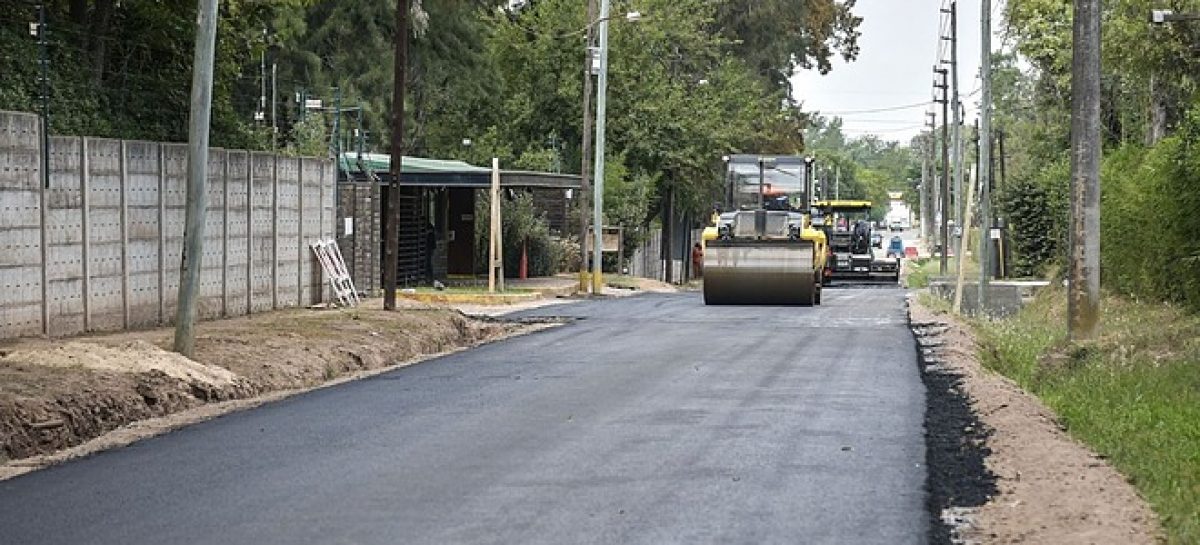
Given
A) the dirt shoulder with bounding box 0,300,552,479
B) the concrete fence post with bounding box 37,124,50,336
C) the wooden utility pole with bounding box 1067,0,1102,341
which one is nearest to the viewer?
the dirt shoulder with bounding box 0,300,552,479

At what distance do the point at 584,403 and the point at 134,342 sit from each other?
547 centimetres

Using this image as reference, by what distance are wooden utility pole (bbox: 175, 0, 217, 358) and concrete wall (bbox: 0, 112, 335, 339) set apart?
2.18 m

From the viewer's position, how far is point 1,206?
2075 cm

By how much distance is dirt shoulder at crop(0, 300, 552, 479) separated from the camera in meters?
15.3

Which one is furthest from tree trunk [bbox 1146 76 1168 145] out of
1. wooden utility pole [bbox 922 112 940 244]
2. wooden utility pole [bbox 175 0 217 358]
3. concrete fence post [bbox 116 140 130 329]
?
wooden utility pole [bbox 922 112 940 244]

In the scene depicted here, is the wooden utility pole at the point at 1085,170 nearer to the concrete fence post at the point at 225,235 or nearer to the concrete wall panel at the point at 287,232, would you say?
the concrete fence post at the point at 225,235

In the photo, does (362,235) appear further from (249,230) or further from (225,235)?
(225,235)

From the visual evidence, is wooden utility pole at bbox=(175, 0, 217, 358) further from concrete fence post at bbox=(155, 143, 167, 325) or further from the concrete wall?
concrete fence post at bbox=(155, 143, 167, 325)

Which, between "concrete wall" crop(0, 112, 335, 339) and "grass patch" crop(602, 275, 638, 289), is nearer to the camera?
"concrete wall" crop(0, 112, 335, 339)

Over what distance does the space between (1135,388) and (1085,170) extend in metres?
6.23

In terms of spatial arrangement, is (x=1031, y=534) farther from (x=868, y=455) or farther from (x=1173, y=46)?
(x=1173, y=46)

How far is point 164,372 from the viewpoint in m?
18.4

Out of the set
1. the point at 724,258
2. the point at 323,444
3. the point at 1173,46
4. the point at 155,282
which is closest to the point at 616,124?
the point at 724,258

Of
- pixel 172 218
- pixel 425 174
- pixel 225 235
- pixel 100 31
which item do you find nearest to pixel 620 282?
pixel 425 174
